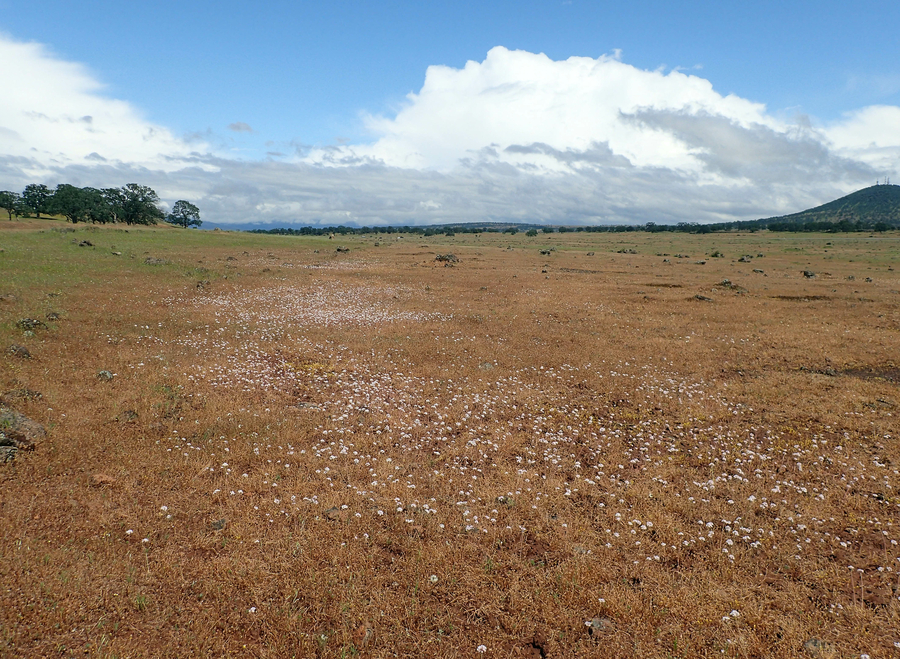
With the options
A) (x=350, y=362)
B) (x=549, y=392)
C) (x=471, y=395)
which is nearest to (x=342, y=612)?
(x=471, y=395)

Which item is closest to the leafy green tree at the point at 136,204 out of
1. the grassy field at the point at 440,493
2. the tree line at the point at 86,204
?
the tree line at the point at 86,204

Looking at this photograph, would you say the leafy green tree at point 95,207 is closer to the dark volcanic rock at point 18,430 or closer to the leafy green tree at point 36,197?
the leafy green tree at point 36,197

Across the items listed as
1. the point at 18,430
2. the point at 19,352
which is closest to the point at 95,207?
the point at 19,352

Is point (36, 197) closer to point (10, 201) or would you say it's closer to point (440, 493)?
point (10, 201)

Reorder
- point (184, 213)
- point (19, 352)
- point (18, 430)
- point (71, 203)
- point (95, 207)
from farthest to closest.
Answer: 1. point (184, 213)
2. point (95, 207)
3. point (71, 203)
4. point (19, 352)
5. point (18, 430)

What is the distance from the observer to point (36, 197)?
11731 centimetres

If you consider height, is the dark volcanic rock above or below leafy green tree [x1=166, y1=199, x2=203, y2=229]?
below

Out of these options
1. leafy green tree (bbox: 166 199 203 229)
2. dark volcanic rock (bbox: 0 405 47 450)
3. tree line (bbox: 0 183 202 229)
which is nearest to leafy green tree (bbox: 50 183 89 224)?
tree line (bbox: 0 183 202 229)

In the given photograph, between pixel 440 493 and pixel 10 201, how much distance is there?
500 ft

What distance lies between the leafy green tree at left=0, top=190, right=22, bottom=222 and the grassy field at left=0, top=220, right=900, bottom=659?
412 feet

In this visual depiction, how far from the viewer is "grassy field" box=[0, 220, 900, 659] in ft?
22.4

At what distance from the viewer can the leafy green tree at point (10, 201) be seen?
356 feet

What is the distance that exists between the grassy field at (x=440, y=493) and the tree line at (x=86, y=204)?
104077mm

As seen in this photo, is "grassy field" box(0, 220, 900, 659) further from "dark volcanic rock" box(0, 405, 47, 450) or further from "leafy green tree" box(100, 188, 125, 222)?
"leafy green tree" box(100, 188, 125, 222)
